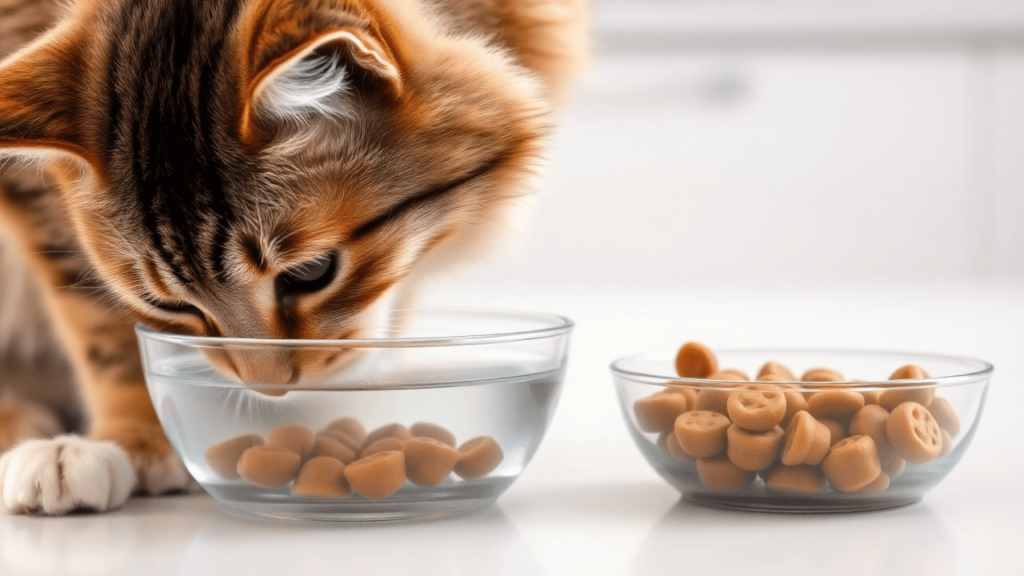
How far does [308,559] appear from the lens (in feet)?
2.40

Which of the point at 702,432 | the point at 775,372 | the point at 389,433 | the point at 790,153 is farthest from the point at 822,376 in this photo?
the point at 790,153

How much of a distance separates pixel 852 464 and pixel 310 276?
0.45 m

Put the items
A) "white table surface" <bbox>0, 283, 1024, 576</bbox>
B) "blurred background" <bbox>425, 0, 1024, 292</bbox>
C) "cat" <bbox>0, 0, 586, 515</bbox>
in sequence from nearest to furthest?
"white table surface" <bbox>0, 283, 1024, 576</bbox>, "cat" <bbox>0, 0, 586, 515</bbox>, "blurred background" <bbox>425, 0, 1024, 292</bbox>

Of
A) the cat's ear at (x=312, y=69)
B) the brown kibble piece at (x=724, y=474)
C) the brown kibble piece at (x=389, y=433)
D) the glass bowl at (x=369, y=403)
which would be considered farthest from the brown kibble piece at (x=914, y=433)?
the cat's ear at (x=312, y=69)

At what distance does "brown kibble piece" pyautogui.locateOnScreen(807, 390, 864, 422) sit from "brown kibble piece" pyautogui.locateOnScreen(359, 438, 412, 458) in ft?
1.04

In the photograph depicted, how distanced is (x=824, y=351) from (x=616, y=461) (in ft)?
0.76

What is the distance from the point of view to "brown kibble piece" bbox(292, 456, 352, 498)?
2.59 feet

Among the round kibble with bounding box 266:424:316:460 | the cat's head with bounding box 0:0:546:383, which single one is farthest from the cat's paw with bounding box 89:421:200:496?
the round kibble with bounding box 266:424:316:460

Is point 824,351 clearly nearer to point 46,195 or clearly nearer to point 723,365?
point 723,365

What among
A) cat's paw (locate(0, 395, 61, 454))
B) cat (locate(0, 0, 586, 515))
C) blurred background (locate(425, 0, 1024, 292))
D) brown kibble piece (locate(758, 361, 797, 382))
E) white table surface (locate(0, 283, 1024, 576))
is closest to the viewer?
white table surface (locate(0, 283, 1024, 576))

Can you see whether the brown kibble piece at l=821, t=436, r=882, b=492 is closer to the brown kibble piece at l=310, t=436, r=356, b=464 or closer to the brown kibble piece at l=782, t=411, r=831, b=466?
the brown kibble piece at l=782, t=411, r=831, b=466

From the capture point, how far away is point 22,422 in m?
1.22

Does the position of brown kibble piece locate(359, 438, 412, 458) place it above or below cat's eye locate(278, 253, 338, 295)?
below

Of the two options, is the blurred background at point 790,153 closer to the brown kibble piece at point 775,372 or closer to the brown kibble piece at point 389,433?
the brown kibble piece at point 775,372
